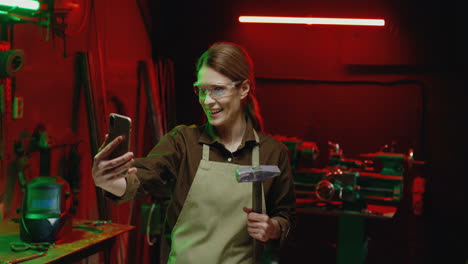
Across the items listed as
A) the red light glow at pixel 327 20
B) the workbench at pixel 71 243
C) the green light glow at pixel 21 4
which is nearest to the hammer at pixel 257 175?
the workbench at pixel 71 243

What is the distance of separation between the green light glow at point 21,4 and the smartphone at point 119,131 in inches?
48.9

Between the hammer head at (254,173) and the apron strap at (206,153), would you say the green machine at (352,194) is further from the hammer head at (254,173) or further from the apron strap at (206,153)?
the hammer head at (254,173)

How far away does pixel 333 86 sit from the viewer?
5.00 m

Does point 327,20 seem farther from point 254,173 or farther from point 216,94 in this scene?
point 254,173

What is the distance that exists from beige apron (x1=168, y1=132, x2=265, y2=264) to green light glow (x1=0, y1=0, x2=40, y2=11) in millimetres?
1256

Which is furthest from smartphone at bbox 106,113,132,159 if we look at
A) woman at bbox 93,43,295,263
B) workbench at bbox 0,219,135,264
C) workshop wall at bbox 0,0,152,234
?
workshop wall at bbox 0,0,152,234

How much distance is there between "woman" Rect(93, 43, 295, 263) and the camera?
2.07 metres

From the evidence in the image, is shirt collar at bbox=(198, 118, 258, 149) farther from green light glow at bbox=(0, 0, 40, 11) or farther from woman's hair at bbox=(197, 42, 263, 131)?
green light glow at bbox=(0, 0, 40, 11)

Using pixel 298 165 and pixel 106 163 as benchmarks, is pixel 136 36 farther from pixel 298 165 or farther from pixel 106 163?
pixel 106 163

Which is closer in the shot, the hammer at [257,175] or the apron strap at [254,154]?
the hammer at [257,175]

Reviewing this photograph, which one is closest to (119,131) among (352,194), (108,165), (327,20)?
(108,165)

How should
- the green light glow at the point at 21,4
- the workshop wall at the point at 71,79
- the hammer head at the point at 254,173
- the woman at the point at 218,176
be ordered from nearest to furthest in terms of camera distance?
1. the hammer head at the point at 254,173
2. the woman at the point at 218,176
3. the green light glow at the point at 21,4
4. the workshop wall at the point at 71,79

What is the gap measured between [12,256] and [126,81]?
7.38 ft

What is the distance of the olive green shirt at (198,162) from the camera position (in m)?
2.11
